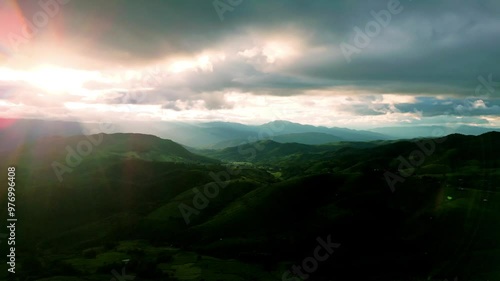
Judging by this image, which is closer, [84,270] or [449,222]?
[84,270]

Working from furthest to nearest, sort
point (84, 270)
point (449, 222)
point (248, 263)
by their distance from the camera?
point (449, 222), point (248, 263), point (84, 270)

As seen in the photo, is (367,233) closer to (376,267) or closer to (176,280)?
(376,267)

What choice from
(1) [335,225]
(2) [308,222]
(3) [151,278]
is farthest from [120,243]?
(1) [335,225]

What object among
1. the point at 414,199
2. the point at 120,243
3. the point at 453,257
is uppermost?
the point at 414,199

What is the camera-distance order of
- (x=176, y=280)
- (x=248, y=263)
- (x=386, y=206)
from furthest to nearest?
(x=386, y=206)
(x=248, y=263)
(x=176, y=280)

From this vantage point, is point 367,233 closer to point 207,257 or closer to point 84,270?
point 207,257

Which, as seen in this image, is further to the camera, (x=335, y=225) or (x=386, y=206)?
(x=386, y=206)

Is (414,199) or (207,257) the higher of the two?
(414,199)

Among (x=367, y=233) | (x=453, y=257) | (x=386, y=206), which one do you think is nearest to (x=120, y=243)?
(x=367, y=233)

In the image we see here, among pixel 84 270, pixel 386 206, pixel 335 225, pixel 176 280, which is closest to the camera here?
pixel 176 280
